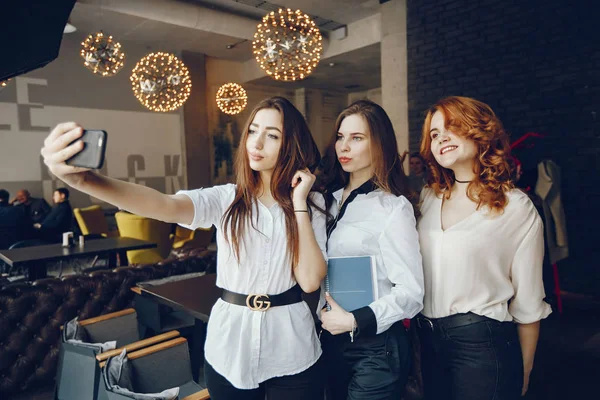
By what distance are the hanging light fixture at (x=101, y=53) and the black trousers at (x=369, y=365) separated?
4.62m

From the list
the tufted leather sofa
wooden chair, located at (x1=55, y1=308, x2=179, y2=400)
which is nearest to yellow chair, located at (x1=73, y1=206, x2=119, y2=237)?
the tufted leather sofa

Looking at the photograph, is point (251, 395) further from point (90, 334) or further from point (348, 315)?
point (90, 334)

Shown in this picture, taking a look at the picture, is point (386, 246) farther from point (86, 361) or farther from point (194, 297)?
point (86, 361)

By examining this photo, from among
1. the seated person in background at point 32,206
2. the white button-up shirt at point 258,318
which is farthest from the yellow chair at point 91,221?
the white button-up shirt at point 258,318

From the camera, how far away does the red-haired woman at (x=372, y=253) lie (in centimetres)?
116

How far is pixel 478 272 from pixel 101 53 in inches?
190

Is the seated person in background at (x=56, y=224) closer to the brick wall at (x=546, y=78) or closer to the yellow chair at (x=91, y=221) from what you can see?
the yellow chair at (x=91, y=221)

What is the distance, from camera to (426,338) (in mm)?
1326

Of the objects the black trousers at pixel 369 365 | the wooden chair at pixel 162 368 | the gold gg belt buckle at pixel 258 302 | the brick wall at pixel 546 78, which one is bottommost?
the wooden chair at pixel 162 368

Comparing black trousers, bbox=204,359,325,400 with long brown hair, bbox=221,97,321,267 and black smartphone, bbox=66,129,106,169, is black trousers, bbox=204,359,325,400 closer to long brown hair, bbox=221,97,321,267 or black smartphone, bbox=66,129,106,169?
long brown hair, bbox=221,97,321,267

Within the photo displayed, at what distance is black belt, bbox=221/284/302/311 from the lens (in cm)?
117

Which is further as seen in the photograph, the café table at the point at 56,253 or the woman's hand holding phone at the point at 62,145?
the café table at the point at 56,253

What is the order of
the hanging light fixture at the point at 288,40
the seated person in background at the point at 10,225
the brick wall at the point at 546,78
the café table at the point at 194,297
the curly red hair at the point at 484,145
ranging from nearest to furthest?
the curly red hair at the point at 484,145
the café table at the point at 194,297
the hanging light fixture at the point at 288,40
the brick wall at the point at 546,78
the seated person in background at the point at 10,225

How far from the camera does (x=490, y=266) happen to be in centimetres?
127
